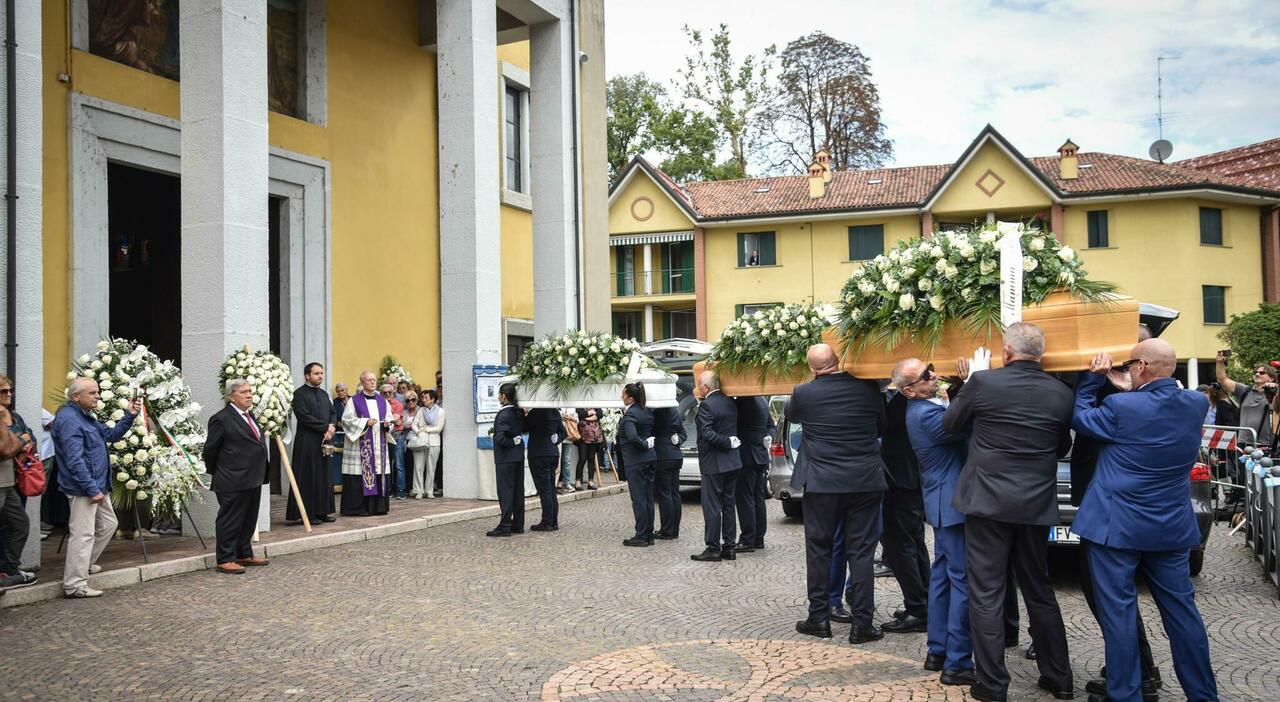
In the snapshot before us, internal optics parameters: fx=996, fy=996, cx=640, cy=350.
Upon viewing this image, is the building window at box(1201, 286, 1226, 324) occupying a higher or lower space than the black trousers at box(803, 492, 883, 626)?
higher

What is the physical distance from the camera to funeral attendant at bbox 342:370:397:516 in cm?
1295

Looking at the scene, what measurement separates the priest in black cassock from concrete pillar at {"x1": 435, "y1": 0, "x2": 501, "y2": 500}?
267 cm

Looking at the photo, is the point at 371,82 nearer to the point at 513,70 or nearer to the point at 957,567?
the point at 513,70

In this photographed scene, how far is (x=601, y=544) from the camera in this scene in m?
11.2

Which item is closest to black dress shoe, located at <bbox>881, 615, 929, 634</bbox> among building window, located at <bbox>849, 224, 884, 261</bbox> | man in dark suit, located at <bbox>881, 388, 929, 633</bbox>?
man in dark suit, located at <bbox>881, 388, 929, 633</bbox>

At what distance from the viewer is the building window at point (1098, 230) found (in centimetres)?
3812

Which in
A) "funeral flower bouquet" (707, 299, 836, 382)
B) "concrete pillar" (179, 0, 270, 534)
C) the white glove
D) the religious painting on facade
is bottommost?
the white glove

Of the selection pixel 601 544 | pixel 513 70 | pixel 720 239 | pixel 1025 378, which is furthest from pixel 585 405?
pixel 720 239

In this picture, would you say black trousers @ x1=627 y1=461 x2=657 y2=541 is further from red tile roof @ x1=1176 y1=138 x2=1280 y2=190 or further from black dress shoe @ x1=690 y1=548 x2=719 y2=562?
red tile roof @ x1=1176 y1=138 x2=1280 y2=190

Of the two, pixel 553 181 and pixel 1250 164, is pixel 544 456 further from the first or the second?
pixel 1250 164

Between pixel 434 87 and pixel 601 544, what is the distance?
450 inches

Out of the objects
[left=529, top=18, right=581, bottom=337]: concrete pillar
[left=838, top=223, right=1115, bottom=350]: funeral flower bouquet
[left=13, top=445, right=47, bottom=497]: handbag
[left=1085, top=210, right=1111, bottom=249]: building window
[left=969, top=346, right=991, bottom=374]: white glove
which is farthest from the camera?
[left=1085, top=210, right=1111, bottom=249]: building window

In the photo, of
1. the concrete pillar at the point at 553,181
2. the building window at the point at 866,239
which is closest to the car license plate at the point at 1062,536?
the concrete pillar at the point at 553,181

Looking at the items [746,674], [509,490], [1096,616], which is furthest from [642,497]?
[1096,616]
